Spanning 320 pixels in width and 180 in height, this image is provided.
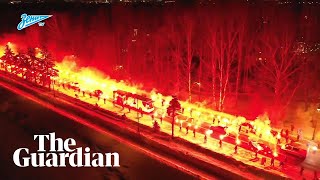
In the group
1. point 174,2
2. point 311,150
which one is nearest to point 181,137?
point 311,150

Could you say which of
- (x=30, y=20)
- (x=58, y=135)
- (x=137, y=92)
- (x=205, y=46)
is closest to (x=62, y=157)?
(x=58, y=135)

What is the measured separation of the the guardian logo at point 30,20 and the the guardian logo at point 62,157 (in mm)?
16139

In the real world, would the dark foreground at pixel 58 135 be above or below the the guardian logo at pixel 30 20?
below

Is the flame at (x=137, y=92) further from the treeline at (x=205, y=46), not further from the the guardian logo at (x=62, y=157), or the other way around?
the the guardian logo at (x=62, y=157)

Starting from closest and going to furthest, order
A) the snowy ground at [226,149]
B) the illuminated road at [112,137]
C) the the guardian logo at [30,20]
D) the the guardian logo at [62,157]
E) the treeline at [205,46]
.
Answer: the snowy ground at [226,149]
the illuminated road at [112,137]
the the guardian logo at [62,157]
the treeline at [205,46]
the the guardian logo at [30,20]

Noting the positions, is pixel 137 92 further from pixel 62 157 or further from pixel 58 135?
pixel 62 157

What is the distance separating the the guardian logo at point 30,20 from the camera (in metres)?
29.4

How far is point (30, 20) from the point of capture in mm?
29766

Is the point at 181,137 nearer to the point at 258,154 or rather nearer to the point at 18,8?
the point at 258,154

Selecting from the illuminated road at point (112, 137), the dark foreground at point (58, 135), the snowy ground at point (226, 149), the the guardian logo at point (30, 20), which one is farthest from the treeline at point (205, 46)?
the dark foreground at point (58, 135)

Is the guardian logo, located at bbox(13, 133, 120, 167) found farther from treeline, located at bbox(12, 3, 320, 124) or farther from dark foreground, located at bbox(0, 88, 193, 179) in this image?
treeline, located at bbox(12, 3, 320, 124)

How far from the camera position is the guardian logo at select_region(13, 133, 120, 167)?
15.5 m

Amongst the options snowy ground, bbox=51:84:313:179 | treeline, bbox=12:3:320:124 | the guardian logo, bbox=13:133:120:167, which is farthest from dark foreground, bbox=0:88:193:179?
treeline, bbox=12:3:320:124

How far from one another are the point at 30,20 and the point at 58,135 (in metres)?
15.7
